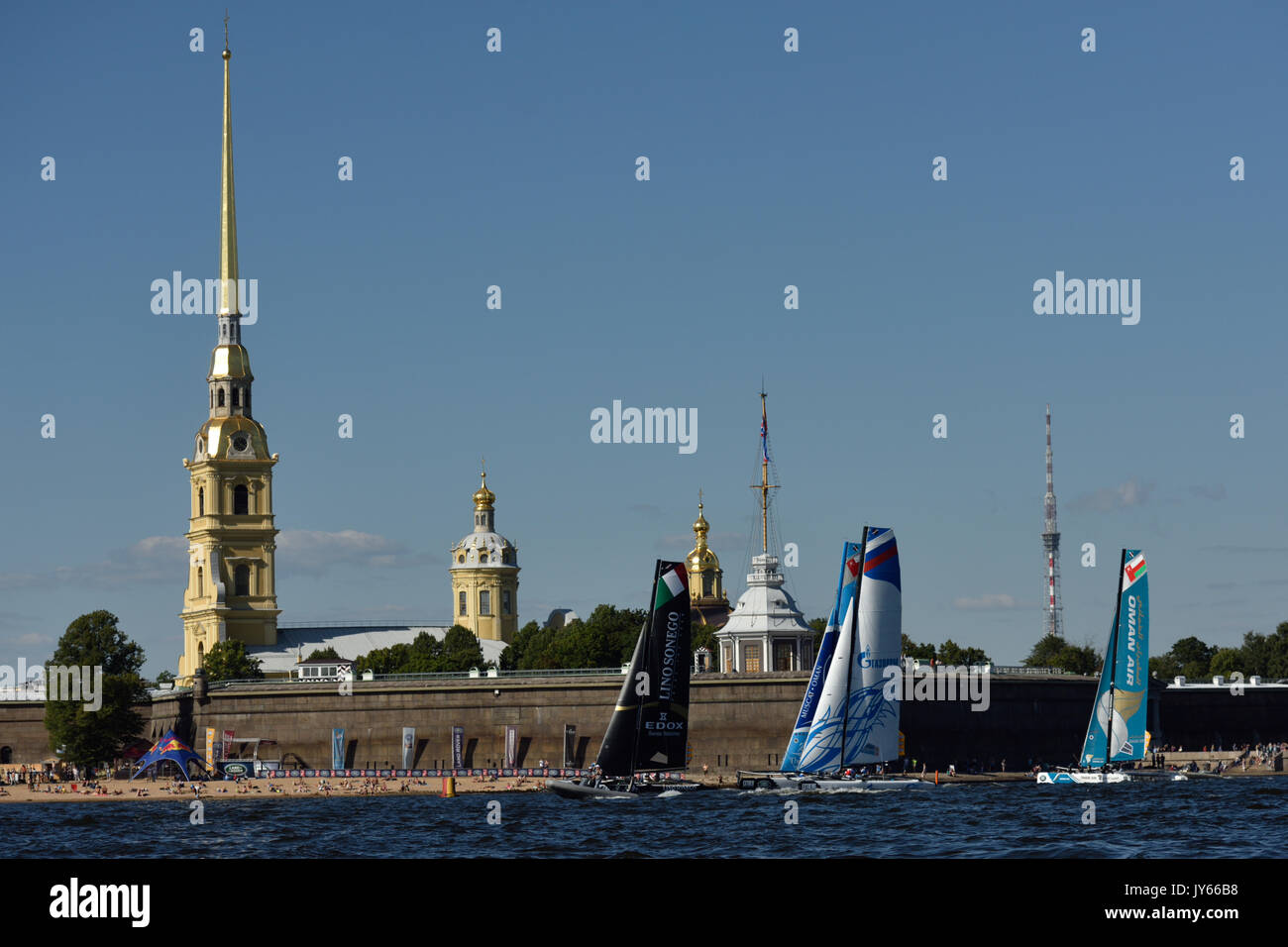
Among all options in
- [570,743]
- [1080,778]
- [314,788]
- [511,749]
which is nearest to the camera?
[1080,778]

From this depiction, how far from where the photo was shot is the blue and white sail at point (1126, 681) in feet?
290

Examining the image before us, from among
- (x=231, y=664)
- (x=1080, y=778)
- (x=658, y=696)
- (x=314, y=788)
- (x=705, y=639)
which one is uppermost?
(x=705, y=639)

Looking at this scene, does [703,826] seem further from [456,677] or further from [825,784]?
[456,677]

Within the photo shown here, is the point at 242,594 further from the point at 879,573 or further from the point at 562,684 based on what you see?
the point at 879,573

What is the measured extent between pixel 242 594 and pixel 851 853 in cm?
11448

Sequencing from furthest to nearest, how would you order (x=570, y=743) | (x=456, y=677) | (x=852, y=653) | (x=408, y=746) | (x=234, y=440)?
(x=234, y=440)
(x=456, y=677)
(x=408, y=746)
(x=570, y=743)
(x=852, y=653)

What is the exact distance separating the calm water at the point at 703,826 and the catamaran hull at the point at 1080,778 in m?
0.81

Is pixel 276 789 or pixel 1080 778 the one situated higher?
pixel 1080 778

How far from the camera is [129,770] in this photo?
372ft

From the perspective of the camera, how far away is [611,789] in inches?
3068

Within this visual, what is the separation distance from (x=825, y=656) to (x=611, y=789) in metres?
12.7

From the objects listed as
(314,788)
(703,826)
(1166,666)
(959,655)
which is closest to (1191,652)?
(1166,666)

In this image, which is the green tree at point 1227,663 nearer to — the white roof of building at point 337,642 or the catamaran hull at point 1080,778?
the white roof of building at point 337,642
